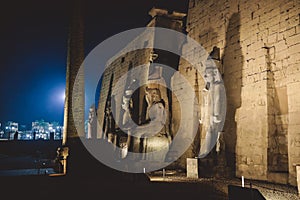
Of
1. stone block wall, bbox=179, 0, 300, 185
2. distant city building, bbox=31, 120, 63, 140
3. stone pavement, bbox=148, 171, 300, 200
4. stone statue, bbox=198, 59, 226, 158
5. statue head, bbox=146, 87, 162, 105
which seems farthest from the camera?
distant city building, bbox=31, 120, 63, 140

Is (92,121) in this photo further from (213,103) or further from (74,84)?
(213,103)

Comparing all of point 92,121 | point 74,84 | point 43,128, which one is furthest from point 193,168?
point 43,128

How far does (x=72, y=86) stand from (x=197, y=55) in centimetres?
467

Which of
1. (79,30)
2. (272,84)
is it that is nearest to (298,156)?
(272,84)

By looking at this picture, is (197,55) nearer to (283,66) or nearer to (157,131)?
(157,131)

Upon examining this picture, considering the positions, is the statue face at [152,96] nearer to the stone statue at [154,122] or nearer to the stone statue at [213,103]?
the stone statue at [154,122]

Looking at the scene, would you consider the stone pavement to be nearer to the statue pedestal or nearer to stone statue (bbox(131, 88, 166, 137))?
the statue pedestal

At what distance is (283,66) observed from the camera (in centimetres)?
657

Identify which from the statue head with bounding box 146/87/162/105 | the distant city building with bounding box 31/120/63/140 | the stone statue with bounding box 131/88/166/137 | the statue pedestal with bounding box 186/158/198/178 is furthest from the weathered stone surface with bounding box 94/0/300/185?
the distant city building with bounding box 31/120/63/140

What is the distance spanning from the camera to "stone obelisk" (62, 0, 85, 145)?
1055cm

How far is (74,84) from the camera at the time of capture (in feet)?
34.8

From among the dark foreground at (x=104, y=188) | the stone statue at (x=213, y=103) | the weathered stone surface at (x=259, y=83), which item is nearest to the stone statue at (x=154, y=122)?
the weathered stone surface at (x=259, y=83)

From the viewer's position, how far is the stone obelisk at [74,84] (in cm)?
1055

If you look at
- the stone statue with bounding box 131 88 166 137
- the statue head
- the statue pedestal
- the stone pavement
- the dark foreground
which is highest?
the statue head
